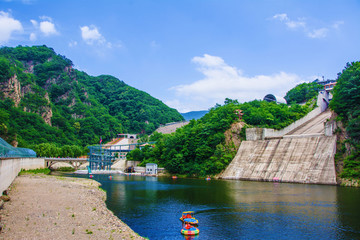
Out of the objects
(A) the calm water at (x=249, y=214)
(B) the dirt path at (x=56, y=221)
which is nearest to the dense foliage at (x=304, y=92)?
(A) the calm water at (x=249, y=214)

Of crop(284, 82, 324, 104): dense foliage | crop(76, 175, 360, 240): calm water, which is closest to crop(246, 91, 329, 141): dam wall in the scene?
crop(284, 82, 324, 104): dense foliage

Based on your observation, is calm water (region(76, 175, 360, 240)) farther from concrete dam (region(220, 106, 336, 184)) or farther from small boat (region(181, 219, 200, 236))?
concrete dam (region(220, 106, 336, 184))

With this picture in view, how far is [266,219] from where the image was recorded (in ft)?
80.7

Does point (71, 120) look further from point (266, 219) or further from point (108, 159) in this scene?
point (266, 219)

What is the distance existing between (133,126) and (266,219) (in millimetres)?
142109

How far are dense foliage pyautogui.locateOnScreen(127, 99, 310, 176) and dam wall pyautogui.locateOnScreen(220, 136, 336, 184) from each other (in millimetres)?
4050

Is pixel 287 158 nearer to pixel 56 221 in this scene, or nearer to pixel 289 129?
pixel 289 129

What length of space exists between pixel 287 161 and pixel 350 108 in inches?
571

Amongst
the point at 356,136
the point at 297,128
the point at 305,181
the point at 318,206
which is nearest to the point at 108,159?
the point at 297,128

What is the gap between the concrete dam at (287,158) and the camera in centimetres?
5053

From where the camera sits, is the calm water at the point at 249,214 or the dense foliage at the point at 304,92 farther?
the dense foliage at the point at 304,92

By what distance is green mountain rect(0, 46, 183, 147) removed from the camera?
111 m

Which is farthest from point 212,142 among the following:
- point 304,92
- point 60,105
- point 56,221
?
point 60,105

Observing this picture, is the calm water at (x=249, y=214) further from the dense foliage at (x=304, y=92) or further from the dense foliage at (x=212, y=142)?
the dense foliage at (x=304, y=92)
